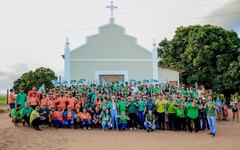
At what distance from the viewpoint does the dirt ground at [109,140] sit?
35.4ft

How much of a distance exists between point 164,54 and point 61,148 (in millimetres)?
26980

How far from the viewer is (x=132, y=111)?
15.2m

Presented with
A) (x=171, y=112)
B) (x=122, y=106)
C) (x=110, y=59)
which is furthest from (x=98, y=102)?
(x=110, y=59)

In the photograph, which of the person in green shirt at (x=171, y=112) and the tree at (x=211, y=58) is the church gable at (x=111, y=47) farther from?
the tree at (x=211, y=58)

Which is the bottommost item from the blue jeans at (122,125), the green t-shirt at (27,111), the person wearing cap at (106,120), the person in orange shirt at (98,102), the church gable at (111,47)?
the blue jeans at (122,125)

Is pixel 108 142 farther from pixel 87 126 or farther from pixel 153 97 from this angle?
pixel 153 97

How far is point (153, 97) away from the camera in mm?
15852

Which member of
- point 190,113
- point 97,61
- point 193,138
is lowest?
point 193,138

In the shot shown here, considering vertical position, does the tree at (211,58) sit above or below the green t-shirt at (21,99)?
above

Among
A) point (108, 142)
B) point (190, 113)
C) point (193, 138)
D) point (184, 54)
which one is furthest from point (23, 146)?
point (184, 54)

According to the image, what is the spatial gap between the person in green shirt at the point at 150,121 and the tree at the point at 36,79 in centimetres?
2375

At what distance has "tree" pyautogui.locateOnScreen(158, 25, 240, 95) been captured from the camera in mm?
30833

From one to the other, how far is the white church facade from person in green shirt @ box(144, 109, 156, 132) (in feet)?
26.1

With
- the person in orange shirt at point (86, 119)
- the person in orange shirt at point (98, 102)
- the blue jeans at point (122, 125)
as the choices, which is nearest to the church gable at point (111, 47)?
the person in orange shirt at point (98, 102)
